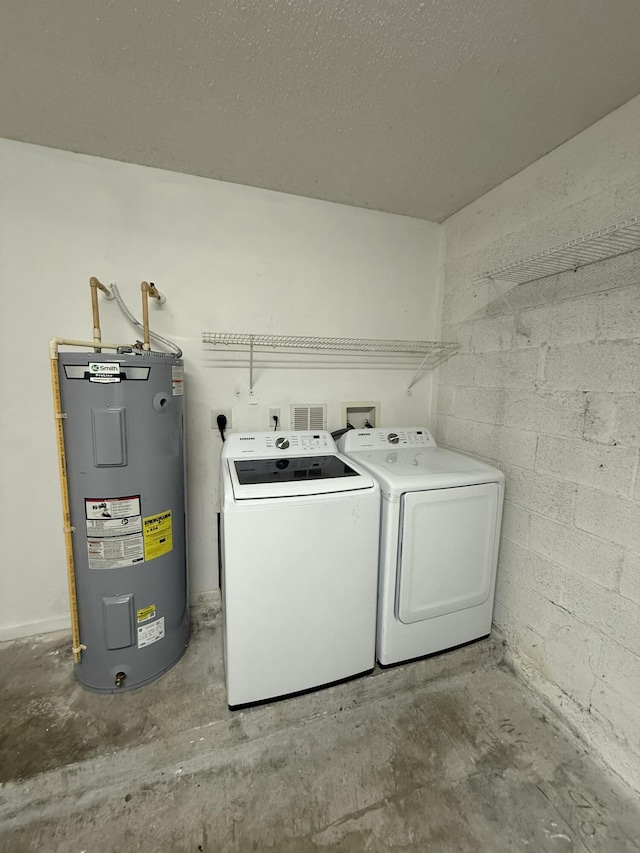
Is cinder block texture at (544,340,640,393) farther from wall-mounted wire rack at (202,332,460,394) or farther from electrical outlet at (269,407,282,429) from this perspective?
electrical outlet at (269,407,282,429)

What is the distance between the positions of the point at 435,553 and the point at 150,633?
4.27 feet

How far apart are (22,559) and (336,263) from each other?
2.28 meters

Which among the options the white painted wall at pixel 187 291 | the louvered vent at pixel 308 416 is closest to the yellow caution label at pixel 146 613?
the white painted wall at pixel 187 291

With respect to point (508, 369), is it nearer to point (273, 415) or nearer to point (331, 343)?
point (331, 343)

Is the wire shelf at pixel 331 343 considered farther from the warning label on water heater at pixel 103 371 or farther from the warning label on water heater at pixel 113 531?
the warning label on water heater at pixel 113 531

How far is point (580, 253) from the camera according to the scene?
1.26m

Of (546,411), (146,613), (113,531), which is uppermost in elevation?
(546,411)

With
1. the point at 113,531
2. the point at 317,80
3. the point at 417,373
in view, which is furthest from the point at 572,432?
the point at 113,531

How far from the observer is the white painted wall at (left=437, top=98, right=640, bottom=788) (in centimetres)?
121

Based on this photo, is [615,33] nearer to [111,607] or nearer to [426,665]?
[426,665]

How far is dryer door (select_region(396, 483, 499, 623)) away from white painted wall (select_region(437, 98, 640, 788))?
7.0 inches

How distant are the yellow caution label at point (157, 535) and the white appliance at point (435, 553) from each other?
0.94 m

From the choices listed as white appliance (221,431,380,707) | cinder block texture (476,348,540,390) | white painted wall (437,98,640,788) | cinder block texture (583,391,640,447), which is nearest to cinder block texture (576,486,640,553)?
white painted wall (437,98,640,788)

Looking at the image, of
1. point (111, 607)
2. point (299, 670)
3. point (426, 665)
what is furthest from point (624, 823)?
point (111, 607)
